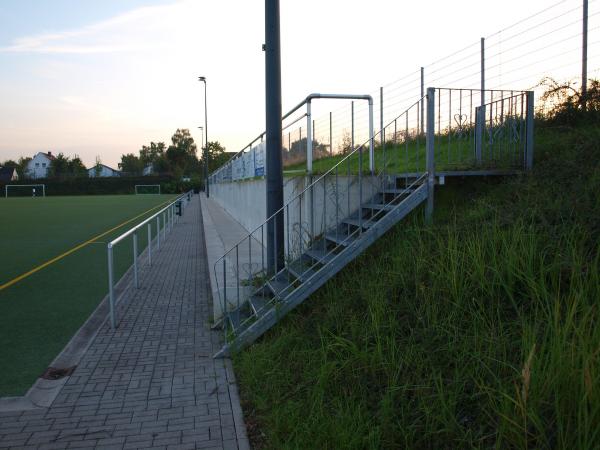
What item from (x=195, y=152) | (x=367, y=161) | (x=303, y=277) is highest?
(x=195, y=152)

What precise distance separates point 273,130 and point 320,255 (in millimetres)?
1631

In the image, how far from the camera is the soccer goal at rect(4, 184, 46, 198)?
76500 mm

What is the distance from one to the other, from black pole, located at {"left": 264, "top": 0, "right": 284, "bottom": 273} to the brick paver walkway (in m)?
1.25

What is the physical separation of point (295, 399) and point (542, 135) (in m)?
5.23

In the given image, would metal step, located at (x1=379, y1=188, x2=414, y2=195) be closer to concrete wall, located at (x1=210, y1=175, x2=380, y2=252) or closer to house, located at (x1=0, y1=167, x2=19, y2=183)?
concrete wall, located at (x1=210, y1=175, x2=380, y2=252)

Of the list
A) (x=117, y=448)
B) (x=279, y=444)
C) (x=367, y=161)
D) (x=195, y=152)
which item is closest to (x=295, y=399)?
(x=279, y=444)

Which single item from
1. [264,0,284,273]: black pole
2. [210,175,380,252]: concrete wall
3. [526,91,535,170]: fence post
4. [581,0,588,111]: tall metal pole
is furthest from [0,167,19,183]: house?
[526,91,535,170]: fence post

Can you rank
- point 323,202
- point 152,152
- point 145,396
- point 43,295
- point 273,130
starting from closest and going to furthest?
point 145,396, point 273,130, point 323,202, point 43,295, point 152,152

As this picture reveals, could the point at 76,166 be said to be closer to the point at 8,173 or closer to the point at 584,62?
the point at 8,173

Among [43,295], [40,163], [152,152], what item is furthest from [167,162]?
[43,295]

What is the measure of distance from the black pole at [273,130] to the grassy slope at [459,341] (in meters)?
1.32

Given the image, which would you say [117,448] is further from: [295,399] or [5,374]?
[5,374]

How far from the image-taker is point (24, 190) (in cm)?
7794

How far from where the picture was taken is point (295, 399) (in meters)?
3.99
